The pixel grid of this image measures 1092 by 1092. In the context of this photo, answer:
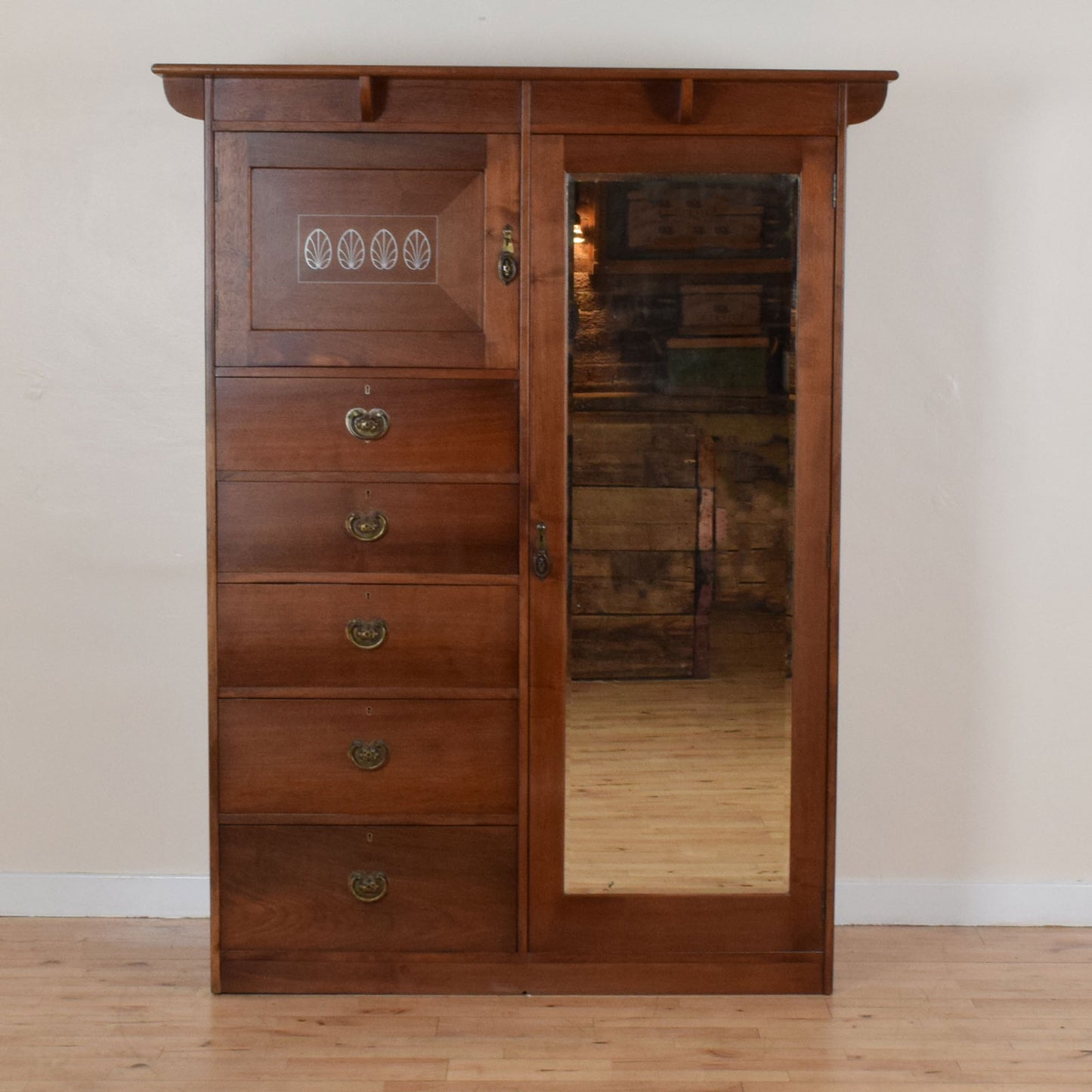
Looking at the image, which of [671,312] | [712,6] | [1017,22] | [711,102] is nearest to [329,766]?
[671,312]

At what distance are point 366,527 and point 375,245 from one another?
→ 55 cm

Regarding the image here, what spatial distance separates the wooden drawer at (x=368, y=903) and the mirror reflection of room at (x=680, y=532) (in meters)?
0.17

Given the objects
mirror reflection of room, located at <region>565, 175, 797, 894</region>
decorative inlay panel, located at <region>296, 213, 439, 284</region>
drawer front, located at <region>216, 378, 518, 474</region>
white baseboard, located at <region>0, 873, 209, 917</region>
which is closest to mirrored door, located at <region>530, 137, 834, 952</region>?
mirror reflection of room, located at <region>565, 175, 797, 894</region>

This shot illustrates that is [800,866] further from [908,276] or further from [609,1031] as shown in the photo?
[908,276]

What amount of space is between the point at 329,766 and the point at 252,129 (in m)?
1.24

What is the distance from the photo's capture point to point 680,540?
2297 millimetres

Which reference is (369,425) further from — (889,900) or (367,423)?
(889,900)

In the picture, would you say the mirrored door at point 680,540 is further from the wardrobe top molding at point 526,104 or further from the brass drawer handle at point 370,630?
the brass drawer handle at point 370,630

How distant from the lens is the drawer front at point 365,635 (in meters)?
2.32

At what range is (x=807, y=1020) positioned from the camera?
7.57ft

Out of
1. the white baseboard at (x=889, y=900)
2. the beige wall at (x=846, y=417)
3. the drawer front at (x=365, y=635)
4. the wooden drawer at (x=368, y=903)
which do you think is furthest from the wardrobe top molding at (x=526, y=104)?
the white baseboard at (x=889, y=900)

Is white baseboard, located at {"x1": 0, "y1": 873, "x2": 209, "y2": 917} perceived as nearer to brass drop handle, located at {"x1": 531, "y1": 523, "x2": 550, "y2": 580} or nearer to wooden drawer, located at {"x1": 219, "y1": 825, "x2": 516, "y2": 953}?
wooden drawer, located at {"x1": 219, "y1": 825, "x2": 516, "y2": 953}

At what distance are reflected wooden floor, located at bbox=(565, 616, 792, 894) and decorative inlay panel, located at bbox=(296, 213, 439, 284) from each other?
0.88 m

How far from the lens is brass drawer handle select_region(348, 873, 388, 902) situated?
236 centimetres
